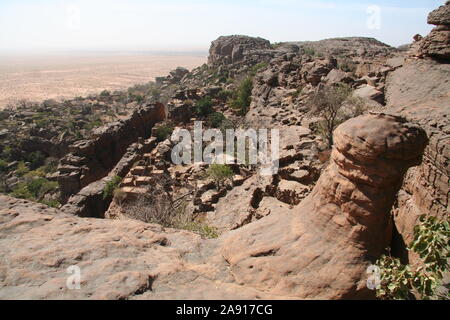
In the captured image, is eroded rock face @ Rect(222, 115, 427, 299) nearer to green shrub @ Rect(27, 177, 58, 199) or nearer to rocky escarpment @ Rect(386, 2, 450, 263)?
rocky escarpment @ Rect(386, 2, 450, 263)

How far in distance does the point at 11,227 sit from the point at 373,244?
6544 mm

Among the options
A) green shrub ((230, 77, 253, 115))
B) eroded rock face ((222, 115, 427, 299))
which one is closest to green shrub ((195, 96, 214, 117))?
green shrub ((230, 77, 253, 115))

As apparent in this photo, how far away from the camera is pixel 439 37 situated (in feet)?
46.3

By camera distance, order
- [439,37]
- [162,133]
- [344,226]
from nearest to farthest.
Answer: [344,226]
[439,37]
[162,133]

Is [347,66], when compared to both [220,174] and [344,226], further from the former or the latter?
[344,226]

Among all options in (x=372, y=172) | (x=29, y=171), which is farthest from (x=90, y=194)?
(x=372, y=172)

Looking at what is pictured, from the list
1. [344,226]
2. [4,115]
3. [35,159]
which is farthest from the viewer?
[4,115]

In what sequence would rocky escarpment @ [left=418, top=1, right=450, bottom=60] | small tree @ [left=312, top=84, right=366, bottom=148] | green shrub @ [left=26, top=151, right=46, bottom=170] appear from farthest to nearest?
green shrub @ [left=26, top=151, right=46, bottom=170], small tree @ [left=312, top=84, right=366, bottom=148], rocky escarpment @ [left=418, top=1, right=450, bottom=60]

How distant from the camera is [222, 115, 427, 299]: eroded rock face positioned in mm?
4734

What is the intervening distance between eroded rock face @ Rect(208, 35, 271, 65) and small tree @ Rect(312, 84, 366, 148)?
43.2 meters

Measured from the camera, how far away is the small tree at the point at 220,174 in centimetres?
1848

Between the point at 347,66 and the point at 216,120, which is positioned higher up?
the point at 347,66

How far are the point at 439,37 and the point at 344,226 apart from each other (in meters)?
13.4

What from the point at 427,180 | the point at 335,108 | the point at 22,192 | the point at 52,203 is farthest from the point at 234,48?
the point at 427,180
